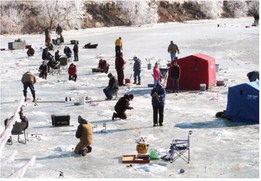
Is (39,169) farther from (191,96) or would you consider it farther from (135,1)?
(135,1)

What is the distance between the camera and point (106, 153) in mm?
10578

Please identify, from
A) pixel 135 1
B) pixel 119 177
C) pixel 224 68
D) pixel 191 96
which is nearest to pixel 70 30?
pixel 135 1

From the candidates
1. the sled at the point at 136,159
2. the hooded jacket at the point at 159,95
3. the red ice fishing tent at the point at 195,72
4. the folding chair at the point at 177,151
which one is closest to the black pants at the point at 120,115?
the hooded jacket at the point at 159,95

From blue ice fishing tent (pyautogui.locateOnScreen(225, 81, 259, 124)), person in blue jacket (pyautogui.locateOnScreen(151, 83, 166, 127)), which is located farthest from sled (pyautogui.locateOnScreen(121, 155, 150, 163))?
blue ice fishing tent (pyautogui.locateOnScreen(225, 81, 259, 124))

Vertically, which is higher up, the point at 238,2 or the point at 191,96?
the point at 238,2

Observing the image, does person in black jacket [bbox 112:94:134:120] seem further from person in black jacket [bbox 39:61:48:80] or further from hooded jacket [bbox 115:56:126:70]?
person in black jacket [bbox 39:61:48:80]

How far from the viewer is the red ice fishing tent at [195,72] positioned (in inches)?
723

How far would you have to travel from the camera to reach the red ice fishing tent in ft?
60.2

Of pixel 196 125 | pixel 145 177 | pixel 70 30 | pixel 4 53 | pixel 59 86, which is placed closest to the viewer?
pixel 145 177

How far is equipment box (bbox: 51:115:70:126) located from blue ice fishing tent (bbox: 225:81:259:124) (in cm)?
471

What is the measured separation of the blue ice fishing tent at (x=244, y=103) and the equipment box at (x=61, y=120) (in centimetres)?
471

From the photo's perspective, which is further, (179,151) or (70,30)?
(70,30)

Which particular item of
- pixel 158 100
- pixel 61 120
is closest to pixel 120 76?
pixel 61 120

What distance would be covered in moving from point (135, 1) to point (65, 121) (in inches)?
2604
